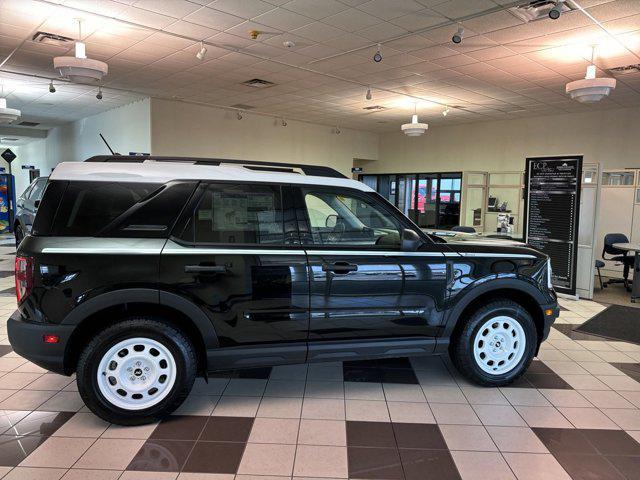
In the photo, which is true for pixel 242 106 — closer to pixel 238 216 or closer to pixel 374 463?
pixel 238 216

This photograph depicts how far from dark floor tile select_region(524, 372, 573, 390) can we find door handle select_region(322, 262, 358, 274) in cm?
167

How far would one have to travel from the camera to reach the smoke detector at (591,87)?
5.79 metres

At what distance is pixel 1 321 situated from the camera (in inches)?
181

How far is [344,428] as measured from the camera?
2613mm

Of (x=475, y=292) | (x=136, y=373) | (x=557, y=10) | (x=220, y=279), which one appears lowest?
(x=136, y=373)

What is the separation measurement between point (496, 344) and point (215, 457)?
2.03 meters

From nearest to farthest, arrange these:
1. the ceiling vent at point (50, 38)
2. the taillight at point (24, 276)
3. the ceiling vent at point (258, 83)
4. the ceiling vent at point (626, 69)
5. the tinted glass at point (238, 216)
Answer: the taillight at point (24, 276) < the tinted glass at point (238, 216) < the ceiling vent at point (50, 38) < the ceiling vent at point (626, 69) < the ceiling vent at point (258, 83)

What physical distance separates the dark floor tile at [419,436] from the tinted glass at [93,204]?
1.97 meters

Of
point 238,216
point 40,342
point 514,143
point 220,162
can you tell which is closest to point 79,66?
point 220,162

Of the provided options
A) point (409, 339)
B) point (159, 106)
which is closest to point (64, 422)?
point (409, 339)

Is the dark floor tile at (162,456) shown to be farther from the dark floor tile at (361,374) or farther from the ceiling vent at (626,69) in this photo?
the ceiling vent at (626,69)

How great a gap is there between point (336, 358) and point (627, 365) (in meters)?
2.61

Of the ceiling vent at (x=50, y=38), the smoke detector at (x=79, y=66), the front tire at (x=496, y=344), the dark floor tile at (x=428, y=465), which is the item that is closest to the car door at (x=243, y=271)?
the dark floor tile at (x=428, y=465)

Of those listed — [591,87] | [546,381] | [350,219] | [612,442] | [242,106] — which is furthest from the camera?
[242,106]
